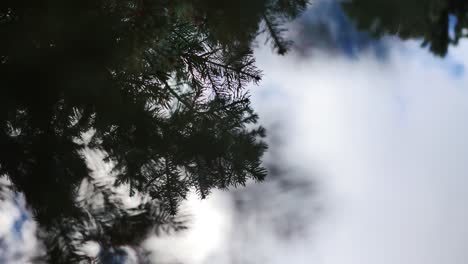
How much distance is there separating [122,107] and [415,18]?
6.34ft

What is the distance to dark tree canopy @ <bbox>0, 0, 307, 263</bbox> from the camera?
91.0 inches

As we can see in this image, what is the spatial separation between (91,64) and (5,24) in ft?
1.85

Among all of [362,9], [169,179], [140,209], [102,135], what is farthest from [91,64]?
[362,9]

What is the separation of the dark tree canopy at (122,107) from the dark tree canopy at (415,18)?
47cm

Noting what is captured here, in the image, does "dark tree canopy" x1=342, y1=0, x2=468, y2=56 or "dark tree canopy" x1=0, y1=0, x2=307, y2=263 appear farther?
"dark tree canopy" x1=0, y1=0, x2=307, y2=263

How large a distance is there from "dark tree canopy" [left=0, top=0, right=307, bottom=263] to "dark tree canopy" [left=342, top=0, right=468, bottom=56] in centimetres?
47

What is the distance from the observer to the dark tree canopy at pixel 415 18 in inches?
61.2

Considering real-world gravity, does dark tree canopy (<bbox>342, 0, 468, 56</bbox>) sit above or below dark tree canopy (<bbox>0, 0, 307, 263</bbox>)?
below

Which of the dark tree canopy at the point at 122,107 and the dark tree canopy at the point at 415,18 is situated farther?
the dark tree canopy at the point at 122,107

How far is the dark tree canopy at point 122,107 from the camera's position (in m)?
2.31

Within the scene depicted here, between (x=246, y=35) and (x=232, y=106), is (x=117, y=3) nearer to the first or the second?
(x=246, y=35)

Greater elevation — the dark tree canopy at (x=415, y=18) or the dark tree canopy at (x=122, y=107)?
the dark tree canopy at (x=122, y=107)

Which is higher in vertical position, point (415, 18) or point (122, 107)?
point (122, 107)

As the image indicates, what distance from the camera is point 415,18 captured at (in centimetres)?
162
